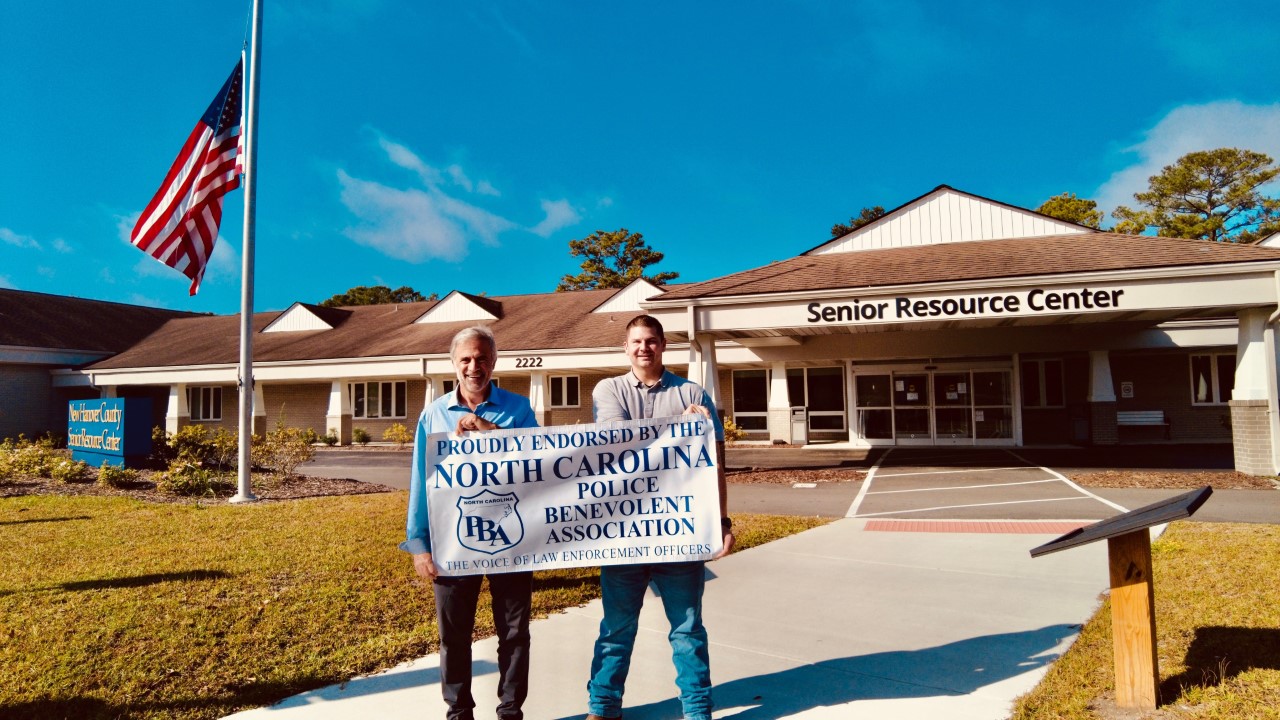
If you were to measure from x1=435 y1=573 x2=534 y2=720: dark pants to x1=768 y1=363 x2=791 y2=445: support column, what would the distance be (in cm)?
2046

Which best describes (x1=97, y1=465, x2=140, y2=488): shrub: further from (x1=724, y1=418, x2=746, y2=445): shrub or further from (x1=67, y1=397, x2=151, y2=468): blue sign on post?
(x1=724, y1=418, x2=746, y2=445): shrub

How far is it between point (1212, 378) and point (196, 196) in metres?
25.7

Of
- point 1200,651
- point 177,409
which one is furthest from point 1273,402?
point 177,409

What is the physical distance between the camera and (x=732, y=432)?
22.7m

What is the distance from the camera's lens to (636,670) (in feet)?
14.2

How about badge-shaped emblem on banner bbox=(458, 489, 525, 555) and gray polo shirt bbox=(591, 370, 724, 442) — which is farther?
gray polo shirt bbox=(591, 370, 724, 442)

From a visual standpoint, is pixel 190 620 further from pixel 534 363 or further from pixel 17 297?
pixel 17 297

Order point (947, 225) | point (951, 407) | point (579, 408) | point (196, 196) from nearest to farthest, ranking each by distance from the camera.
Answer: point (196, 196)
point (947, 225)
point (951, 407)
point (579, 408)

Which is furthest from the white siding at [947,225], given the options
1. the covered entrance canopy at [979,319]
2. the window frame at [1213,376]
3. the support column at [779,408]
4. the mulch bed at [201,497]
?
the mulch bed at [201,497]

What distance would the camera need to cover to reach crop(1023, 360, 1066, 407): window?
2181cm

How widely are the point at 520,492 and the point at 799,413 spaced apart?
67.8 ft

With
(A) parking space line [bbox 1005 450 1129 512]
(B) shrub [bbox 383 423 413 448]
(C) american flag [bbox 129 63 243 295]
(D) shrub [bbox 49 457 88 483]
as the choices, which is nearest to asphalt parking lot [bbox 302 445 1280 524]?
(A) parking space line [bbox 1005 450 1129 512]

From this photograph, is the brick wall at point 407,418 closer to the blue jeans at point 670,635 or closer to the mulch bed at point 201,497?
the mulch bed at point 201,497

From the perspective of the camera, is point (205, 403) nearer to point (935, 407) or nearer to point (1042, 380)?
point (935, 407)
